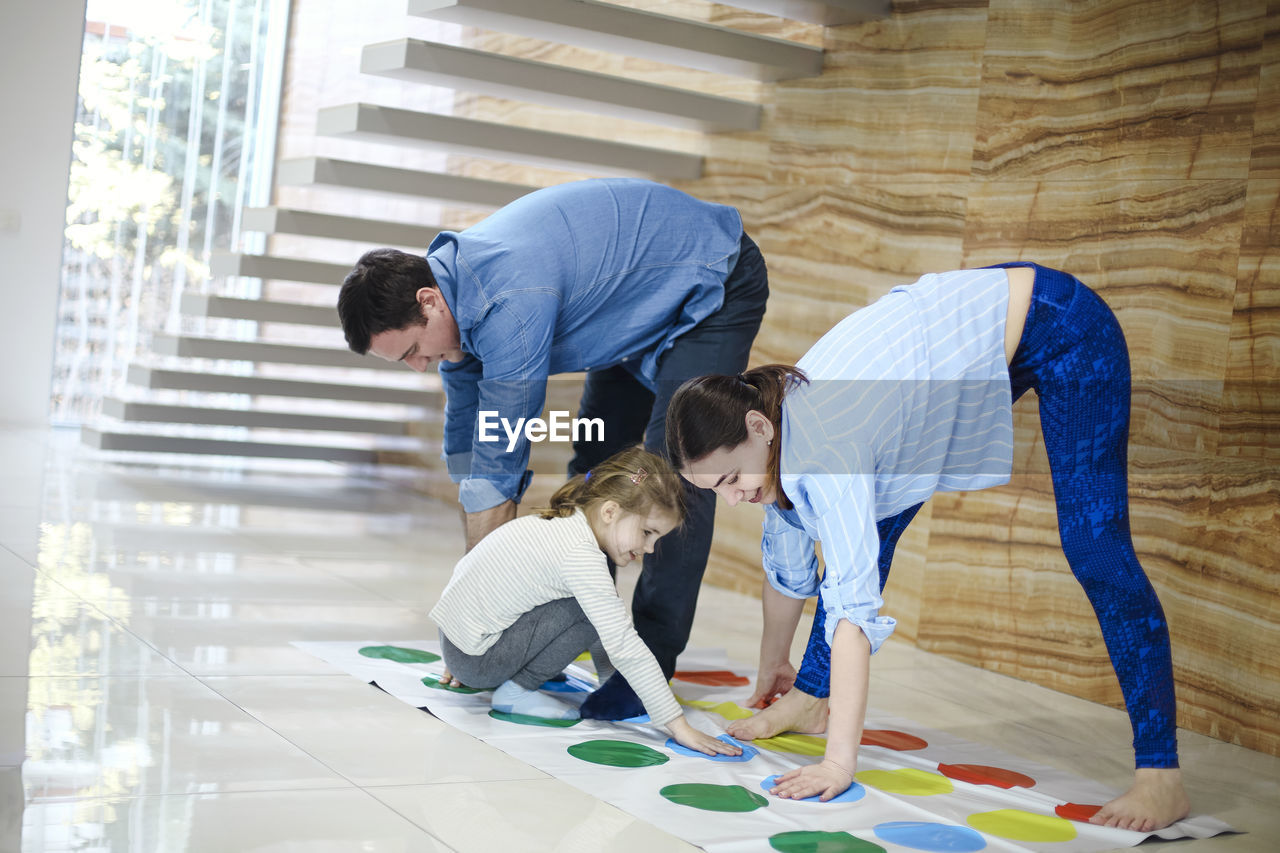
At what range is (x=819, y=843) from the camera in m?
1.61

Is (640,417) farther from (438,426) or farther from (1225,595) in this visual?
(438,426)

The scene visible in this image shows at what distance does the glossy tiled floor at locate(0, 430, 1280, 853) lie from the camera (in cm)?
152

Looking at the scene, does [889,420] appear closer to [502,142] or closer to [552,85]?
[552,85]

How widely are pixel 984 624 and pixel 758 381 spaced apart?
4.76ft

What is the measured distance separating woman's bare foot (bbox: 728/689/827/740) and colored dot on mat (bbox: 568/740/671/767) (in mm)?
183

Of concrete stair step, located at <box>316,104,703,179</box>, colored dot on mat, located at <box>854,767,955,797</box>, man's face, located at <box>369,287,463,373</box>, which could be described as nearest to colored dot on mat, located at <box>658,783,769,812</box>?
colored dot on mat, located at <box>854,767,955,797</box>

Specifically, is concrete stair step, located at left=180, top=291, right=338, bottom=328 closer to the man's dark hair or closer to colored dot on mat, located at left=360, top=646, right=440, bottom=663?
colored dot on mat, located at left=360, top=646, right=440, bottom=663

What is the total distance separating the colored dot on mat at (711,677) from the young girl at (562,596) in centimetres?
43

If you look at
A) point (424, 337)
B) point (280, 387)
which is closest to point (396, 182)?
point (280, 387)

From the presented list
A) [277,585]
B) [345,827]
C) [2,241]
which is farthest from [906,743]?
[2,241]

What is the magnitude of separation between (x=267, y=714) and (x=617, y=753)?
22.3 inches

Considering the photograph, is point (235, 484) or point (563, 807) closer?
point (563, 807)

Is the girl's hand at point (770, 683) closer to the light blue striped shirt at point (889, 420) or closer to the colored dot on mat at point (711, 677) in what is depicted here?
the colored dot on mat at point (711, 677)

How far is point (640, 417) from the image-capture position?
2.56m
